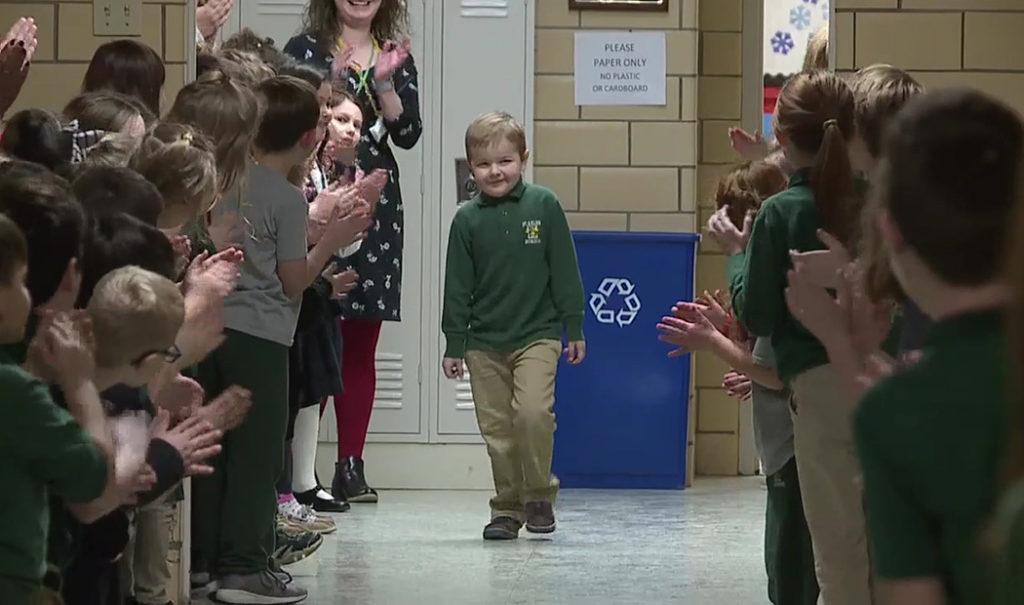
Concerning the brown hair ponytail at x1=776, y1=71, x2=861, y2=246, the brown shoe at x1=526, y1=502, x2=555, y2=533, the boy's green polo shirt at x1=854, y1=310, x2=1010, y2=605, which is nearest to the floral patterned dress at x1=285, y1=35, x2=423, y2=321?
the brown shoe at x1=526, y1=502, x2=555, y2=533

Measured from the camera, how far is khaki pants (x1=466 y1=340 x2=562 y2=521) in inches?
208

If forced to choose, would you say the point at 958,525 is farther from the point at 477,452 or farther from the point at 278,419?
the point at 477,452

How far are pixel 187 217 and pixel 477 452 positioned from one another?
11.3ft

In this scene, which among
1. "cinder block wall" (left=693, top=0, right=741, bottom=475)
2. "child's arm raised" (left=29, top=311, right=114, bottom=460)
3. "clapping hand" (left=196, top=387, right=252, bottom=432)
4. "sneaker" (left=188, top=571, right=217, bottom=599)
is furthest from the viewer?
"cinder block wall" (left=693, top=0, right=741, bottom=475)

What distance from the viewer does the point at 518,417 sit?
5.29m

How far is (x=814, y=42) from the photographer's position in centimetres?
494

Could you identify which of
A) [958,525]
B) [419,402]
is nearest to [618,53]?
[419,402]

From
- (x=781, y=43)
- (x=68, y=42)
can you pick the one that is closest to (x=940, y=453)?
(x=68, y=42)

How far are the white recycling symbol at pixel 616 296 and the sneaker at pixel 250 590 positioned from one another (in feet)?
9.13

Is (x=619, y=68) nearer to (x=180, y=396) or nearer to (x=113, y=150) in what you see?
(x=113, y=150)

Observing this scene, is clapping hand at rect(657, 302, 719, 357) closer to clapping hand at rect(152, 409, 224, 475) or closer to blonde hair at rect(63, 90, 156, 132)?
clapping hand at rect(152, 409, 224, 475)

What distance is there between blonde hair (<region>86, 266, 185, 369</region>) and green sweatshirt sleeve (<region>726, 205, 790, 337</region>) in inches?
44.6

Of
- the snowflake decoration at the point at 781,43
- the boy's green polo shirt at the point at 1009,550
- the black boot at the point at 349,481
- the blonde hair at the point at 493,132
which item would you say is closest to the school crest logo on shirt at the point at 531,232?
the blonde hair at the point at 493,132

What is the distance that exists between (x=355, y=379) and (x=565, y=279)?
37.3 inches
